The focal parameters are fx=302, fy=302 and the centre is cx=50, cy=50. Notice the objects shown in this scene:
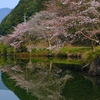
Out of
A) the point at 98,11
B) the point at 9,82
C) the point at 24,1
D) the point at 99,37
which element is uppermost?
the point at 24,1

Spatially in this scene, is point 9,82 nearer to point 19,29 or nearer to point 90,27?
point 90,27

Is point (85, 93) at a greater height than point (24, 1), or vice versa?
point (24, 1)

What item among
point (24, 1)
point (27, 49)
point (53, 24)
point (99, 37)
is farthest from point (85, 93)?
point (24, 1)

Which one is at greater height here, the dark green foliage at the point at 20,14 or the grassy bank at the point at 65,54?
the dark green foliage at the point at 20,14

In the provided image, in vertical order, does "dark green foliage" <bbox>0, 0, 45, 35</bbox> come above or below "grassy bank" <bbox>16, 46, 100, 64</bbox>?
above

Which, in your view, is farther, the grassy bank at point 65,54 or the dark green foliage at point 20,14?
the dark green foliage at point 20,14

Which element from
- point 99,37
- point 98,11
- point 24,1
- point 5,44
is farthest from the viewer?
point 24,1

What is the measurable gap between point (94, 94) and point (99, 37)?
887cm

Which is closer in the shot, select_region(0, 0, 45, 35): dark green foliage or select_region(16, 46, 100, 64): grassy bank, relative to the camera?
select_region(16, 46, 100, 64): grassy bank

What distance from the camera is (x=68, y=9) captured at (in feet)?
61.0

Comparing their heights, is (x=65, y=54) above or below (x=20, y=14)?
below

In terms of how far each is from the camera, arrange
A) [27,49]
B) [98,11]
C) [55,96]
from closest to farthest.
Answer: [55,96] → [98,11] → [27,49]

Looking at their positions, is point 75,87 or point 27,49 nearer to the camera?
point 75,87

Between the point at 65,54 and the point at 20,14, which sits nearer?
the point at 65,54
